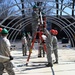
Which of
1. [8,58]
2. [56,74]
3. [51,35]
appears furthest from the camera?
[51,35]

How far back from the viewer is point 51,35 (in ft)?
38.6

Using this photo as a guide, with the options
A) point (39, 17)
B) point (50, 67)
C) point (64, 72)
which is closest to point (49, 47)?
point (50, 67)

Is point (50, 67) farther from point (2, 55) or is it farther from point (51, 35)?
point (2, 55)

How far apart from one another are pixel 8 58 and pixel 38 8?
290 inches

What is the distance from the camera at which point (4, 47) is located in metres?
7.45

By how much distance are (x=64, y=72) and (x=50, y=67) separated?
52.7 inches

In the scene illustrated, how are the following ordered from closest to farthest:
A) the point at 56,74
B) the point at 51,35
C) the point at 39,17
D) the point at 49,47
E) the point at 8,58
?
the point at 8,58, the point at 56,74, the point at 49,47, the point at 51,35, the point at 39,17

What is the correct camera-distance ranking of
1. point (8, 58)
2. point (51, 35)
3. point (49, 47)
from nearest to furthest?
point (8, 58), point (49, 47), point (51, 35)

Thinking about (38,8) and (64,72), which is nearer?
(64,72)

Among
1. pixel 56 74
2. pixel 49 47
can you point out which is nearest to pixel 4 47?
pixel 56 74

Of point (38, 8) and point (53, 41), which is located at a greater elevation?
point (38, 8)

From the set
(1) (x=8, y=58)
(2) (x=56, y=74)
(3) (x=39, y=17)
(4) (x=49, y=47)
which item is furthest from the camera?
(3) (x=39, y=17)

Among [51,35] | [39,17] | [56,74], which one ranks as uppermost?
[39,17]

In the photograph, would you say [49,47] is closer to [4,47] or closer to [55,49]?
[55,49]
